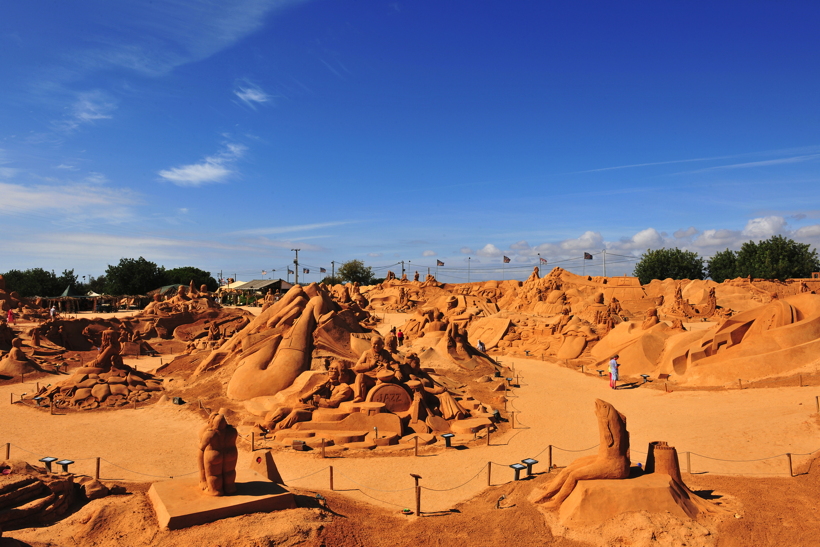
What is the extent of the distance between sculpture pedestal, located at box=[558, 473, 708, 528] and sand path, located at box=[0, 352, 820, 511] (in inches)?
96.5

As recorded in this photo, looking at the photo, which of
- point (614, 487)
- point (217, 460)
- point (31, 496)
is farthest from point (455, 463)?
point (31, 496)

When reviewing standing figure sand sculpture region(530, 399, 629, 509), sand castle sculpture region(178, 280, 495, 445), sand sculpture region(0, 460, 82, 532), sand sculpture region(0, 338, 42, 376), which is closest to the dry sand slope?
sand sculpture region(0, 460, 82, 532)

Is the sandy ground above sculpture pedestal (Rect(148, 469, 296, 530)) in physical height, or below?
below

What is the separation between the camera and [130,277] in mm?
72188

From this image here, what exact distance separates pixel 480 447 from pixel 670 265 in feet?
211

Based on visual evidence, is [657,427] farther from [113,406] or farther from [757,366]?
[113,406]

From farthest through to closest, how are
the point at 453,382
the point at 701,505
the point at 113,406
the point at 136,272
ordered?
the point at 136,272 → the point at 453,382 → the point at 113,406 → the point at 701,505

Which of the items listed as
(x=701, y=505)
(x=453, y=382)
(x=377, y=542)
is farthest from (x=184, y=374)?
(x=701, y=505)

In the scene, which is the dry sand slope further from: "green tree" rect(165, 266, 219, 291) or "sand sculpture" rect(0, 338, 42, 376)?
"green tree" rect(165, 266, 219, 291)

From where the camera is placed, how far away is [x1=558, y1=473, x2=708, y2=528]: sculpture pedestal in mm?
8195

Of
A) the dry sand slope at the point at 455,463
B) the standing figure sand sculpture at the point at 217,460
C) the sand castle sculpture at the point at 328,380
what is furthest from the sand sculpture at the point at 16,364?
the standing figure sand sculpture at the point at 217,460

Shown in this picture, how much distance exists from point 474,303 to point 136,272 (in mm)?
49147

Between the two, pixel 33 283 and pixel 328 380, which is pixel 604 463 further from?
pixel 33 283

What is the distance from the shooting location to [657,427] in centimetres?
1448
